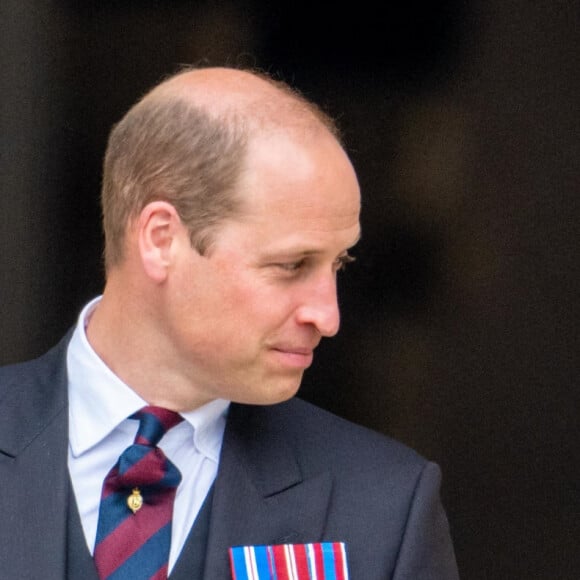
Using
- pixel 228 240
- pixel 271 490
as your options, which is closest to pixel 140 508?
pixel 271 490

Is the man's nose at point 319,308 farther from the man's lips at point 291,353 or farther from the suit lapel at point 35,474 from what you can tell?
the suit lapel at point 35,474

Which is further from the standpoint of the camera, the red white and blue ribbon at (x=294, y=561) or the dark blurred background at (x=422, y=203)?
the dark blurred background at (x=422, y=203)

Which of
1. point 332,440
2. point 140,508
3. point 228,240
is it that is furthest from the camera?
point 332,440

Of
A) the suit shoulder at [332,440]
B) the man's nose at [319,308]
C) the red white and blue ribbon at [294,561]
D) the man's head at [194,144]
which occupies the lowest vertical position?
the red white and blue ribbon at [294,561]

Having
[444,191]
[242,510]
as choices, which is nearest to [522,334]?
[444,191]

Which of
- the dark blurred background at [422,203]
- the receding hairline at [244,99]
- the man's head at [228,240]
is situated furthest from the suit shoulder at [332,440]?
the dark blurred background at [422,203]

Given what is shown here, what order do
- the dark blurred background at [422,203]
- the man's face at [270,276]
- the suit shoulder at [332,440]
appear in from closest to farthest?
the man's face at [270,276] → the suit shoulder at [332,440] → the dark blurred background at [422,203]

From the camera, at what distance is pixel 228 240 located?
8.11 ft

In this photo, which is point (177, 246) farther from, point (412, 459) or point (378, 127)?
point (378, 127)

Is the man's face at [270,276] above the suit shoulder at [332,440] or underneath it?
above

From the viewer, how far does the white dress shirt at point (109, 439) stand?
2605 millimetres

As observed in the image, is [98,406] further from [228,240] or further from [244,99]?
[244,99]

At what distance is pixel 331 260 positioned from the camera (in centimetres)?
252

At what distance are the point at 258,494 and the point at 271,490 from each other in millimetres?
26
